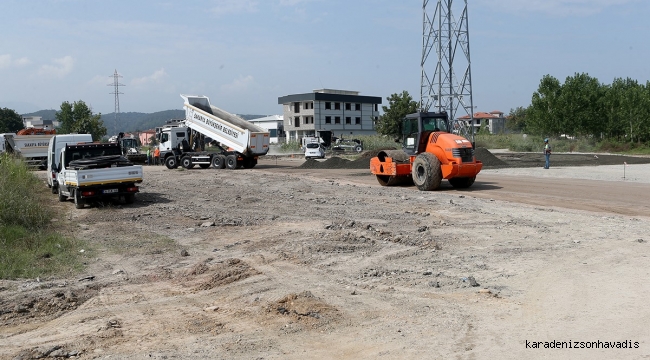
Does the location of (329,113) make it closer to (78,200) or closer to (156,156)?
Result: (156,156)

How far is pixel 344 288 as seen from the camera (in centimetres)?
827

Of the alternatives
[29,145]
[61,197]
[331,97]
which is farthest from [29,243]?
[331,97]

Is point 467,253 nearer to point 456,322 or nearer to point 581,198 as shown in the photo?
point 456,322

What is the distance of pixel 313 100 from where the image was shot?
9744 cm

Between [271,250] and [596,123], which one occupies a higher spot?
[596,123]

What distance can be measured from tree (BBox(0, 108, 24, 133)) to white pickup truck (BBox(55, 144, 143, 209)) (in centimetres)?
9573

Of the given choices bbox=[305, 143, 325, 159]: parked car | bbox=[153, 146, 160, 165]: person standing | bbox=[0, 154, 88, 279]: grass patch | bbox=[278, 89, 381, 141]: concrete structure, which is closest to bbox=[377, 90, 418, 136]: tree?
bbox=[278, 89, 381, 141]: concrete structure

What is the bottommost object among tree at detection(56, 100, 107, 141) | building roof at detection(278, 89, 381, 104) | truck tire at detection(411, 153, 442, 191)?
truck tire at detection(411, 153, 442, 191)

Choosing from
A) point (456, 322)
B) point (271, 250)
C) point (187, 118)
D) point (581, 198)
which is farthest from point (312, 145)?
point (456, 322)

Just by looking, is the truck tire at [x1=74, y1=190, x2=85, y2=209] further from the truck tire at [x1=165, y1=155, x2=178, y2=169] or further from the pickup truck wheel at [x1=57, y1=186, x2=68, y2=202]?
the truck tire at [x1=165, y1=155, x2=178, y2=169]

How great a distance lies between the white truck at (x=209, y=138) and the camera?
36938 mm

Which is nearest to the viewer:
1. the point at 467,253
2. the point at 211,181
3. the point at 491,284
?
the point at 491,284

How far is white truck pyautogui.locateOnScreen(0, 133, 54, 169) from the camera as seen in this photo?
40.8m

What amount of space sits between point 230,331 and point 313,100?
91.9 meters
